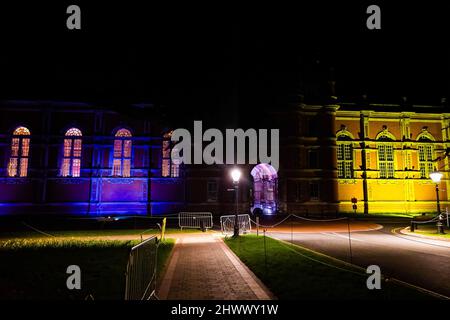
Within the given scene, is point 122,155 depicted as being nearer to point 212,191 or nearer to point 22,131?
point 212,191

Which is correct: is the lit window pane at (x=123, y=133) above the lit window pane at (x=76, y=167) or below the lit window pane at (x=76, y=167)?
above

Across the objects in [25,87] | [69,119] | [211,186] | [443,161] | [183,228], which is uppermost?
[25,87]

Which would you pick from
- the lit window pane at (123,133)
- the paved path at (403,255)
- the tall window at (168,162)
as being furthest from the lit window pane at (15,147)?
the paved path at (403,255)

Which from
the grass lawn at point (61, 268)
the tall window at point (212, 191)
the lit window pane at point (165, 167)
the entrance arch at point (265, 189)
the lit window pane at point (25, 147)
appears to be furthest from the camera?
the lit window pane at point (165, 167)

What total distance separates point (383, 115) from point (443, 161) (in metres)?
9.66

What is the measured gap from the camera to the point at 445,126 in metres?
36.2

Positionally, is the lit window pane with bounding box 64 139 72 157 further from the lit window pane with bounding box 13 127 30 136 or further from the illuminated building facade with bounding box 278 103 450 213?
Answer: the illuminated building facade with bounding box 278 103 450 213

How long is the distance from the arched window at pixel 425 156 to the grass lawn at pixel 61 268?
3543 centimetres

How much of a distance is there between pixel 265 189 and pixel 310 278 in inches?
1025

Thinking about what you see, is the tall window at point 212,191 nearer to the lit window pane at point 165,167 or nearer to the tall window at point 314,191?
the lit window pane at point 165,167

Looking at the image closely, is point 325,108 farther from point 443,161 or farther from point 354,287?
point 354,287

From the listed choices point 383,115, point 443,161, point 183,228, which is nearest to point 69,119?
point 183,228

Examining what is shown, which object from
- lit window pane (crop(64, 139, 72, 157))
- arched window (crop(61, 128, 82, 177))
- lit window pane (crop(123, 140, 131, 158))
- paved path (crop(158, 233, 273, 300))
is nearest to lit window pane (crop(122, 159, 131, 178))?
lit window pane (crop(123, 140, 131, 158))

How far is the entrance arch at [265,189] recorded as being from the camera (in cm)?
3155
